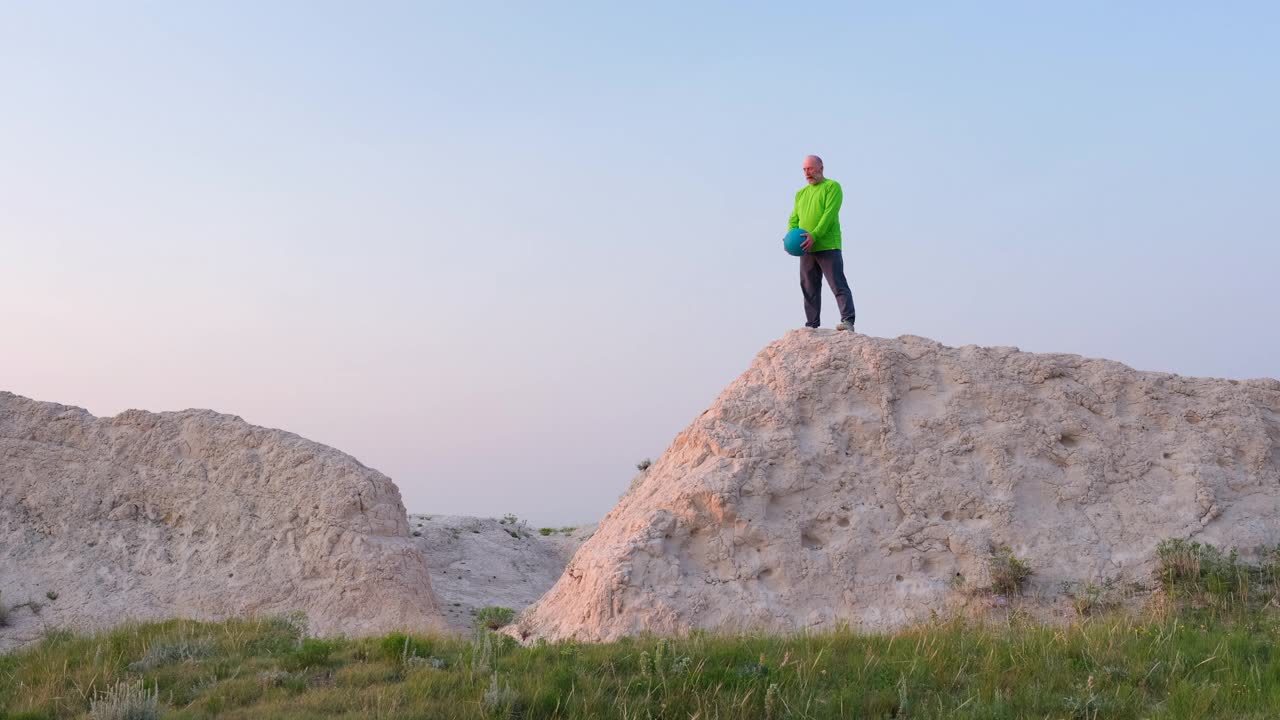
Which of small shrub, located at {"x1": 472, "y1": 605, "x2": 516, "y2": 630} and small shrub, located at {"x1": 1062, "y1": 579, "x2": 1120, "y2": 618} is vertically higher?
small shrub, located at {"x1": 1062, "y1": 579, "x2": 1120, "y2": 618}

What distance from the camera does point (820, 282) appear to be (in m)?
10.0

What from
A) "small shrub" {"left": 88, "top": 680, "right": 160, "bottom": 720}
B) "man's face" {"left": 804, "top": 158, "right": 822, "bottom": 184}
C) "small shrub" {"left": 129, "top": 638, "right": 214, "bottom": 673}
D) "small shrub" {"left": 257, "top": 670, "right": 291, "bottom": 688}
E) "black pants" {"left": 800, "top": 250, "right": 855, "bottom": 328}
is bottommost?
"small shrub" {"left": 88, "top": 680, "right": 160, "bottom": 720}

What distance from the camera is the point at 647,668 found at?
5453mm

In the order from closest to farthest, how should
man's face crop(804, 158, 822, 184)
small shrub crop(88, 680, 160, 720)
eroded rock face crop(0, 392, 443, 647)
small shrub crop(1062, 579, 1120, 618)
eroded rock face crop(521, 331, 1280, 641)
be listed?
small shrub crop(88, 680, 160, 720) < small shrub crop(1062, 579, 1120, 618) < eroded rock face crop(521, 331, 1280, 641) < eroded rock face crop(0, 392, 443, 647) < man's face crop(804, 158, 822, 184)

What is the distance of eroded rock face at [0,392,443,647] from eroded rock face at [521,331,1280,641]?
2107 millimetres

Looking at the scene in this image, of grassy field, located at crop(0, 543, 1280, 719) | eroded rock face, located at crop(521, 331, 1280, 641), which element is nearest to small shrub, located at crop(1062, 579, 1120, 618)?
eroded rock face, located at crop(521, 331, 1280, 641)

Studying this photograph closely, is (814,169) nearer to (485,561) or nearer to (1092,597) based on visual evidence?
(1092,597)

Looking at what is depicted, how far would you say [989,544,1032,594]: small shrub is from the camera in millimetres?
7500

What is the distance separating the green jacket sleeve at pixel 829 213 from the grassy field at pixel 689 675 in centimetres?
409

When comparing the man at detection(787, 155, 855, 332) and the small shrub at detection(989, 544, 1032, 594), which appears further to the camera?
the man at detection(787, 155, 855, 332)

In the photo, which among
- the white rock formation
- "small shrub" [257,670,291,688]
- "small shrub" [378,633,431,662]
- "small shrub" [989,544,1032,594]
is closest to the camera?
"small shrub" [257,670,291,688]

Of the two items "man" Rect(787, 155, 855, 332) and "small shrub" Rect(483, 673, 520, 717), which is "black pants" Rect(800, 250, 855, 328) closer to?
"man" Rect(787, 155, 855, 332)

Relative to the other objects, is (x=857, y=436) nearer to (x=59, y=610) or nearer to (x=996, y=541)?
(x=996, y=541)

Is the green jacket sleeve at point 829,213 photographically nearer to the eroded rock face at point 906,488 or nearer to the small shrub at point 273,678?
the eroded rock face at point 906,488
